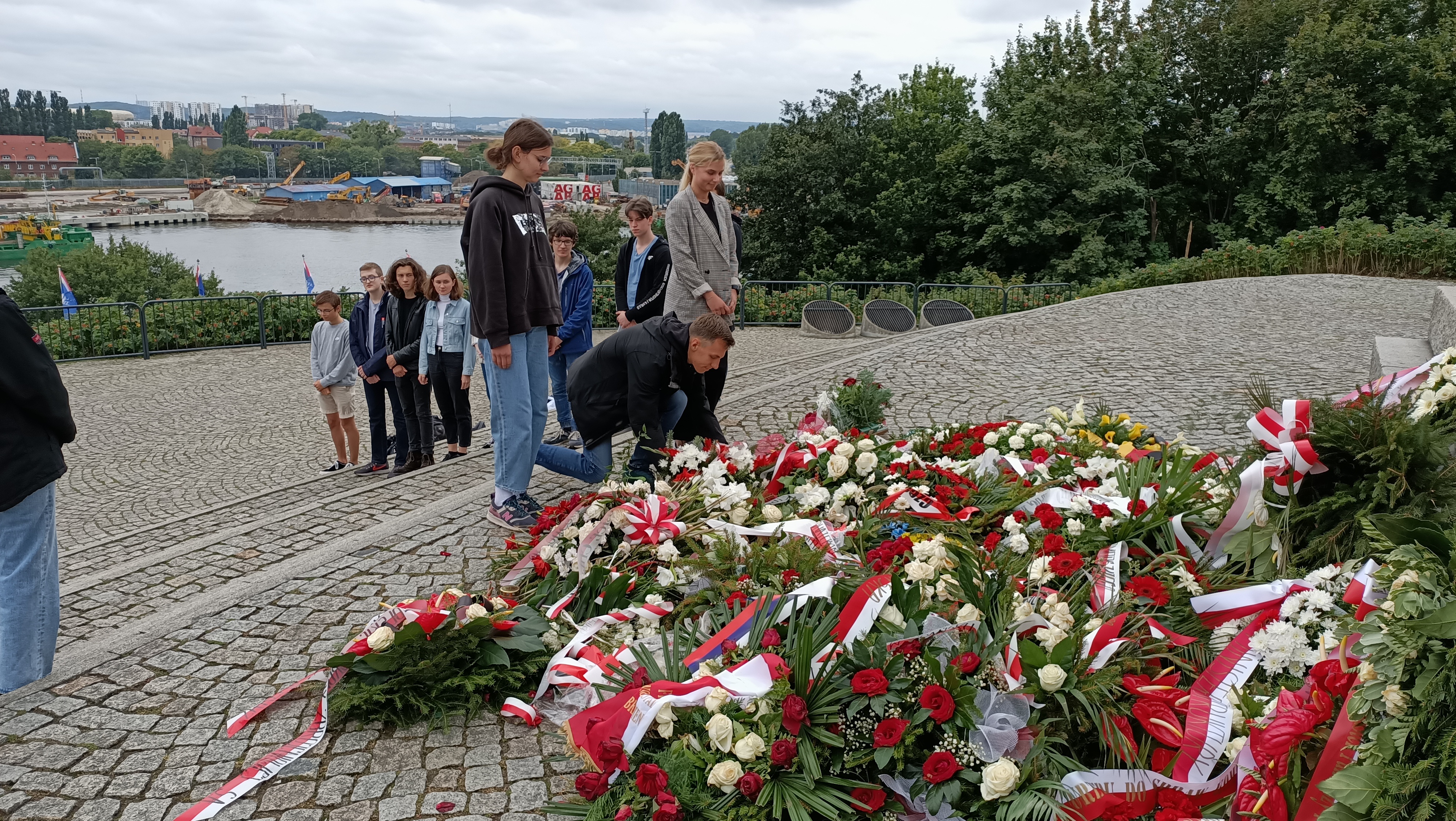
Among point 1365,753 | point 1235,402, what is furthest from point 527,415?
point 1235,402

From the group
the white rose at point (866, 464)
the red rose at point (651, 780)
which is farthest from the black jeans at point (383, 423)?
the red rose at point (651, 780)

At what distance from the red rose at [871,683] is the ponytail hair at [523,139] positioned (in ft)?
10.6

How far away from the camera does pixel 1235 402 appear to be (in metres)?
7.28

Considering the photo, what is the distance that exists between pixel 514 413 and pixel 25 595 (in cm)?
223

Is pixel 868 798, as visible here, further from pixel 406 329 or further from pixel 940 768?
pixel 406 329

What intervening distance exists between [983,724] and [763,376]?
6469 mm

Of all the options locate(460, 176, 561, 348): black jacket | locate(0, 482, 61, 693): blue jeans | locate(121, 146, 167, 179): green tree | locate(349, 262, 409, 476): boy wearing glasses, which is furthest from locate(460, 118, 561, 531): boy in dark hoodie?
locate(121, 146, 167, 179): green tree

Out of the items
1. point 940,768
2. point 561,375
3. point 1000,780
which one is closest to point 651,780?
point 940,768

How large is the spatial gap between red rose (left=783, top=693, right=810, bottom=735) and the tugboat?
244 feet

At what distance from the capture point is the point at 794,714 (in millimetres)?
2781

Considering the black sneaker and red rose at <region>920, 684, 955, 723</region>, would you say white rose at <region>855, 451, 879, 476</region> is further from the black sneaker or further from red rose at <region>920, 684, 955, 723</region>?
red rose at <region>920, 684, 955, 723</region>

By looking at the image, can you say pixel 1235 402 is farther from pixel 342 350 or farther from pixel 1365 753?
pixel 342 350

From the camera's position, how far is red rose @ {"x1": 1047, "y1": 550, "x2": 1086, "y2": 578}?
3.45 m

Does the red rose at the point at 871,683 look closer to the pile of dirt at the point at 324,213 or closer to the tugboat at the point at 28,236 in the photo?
the tugboat at the point at 28,236
